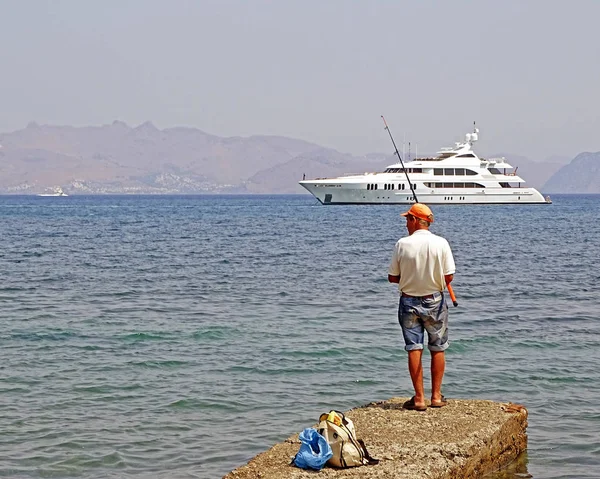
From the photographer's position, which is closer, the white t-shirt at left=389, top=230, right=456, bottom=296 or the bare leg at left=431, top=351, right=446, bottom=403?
the white t-shirt at left=389, top=230, right=456, bottom=296

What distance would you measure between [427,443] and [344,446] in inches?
33.9

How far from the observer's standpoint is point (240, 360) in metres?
12.8

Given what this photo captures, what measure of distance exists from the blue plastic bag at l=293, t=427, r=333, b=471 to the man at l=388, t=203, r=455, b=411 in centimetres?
148

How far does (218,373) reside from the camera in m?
12.0

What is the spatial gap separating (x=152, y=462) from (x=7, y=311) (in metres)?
10.6

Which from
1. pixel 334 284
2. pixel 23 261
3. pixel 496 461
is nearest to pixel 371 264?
pixel 334 284

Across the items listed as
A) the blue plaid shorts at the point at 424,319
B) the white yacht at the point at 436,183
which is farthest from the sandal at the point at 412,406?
the white yacht at the point at 436,183

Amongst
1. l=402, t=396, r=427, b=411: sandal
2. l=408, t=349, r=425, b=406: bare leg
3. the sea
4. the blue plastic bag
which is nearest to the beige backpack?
the blue plastic bag

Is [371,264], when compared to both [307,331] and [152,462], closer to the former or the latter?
[307,331]

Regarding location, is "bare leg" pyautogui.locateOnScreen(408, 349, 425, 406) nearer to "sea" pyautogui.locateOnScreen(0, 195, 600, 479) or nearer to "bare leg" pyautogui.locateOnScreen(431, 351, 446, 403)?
"bare leg" pyautogui.locateOnScreen(431, 351, 446, 403)

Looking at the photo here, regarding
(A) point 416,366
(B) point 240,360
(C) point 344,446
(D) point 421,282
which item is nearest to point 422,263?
(D) point 421,282

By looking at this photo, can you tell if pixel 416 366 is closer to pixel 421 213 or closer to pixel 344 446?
pixel 421 213

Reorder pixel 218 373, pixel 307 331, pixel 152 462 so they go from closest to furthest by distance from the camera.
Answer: pixel 152 462, pixel 218 373, pixel 307 331

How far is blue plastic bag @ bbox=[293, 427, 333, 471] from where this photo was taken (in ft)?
21.7
